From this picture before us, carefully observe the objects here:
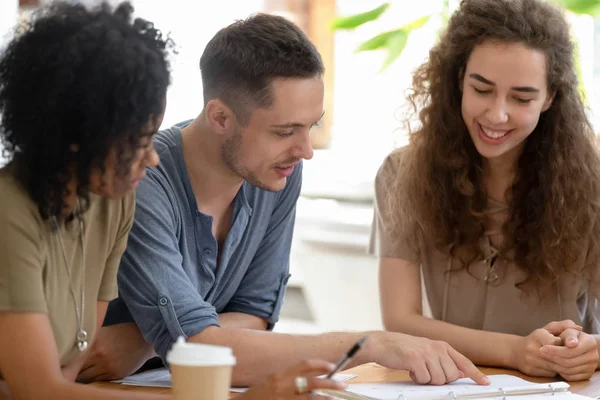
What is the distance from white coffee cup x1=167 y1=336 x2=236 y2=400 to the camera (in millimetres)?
940

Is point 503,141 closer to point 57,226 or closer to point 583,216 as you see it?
point 583,216

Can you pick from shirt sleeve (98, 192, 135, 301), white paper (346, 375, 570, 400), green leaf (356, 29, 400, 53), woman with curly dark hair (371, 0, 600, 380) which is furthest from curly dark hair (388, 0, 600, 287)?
shirt sleeve (98, 192, 135, 301)

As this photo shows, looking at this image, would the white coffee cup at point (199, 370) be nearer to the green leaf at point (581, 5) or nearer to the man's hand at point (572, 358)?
the man's hand at point (572, 358)

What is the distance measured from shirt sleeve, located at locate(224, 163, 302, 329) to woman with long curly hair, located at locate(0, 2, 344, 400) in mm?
598

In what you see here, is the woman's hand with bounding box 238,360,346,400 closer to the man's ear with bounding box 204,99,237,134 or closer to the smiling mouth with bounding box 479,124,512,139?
the man's ear with bounding box 204,99,237,134

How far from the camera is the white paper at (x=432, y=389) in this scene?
1.32 m

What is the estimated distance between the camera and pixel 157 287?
56.2 inches

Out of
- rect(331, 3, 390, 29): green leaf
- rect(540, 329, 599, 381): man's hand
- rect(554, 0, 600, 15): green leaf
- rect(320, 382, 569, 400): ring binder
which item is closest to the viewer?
rect(320, 382, 569, 400): ring binder

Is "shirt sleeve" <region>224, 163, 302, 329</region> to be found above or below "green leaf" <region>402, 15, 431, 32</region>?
below

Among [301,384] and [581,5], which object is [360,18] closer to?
[581,5]

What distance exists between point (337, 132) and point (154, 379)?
194 cm

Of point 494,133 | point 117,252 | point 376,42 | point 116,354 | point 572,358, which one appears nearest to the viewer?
point 117,252

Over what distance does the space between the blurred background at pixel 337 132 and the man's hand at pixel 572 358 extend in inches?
54.7

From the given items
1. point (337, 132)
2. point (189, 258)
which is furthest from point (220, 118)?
point (337, 132)
